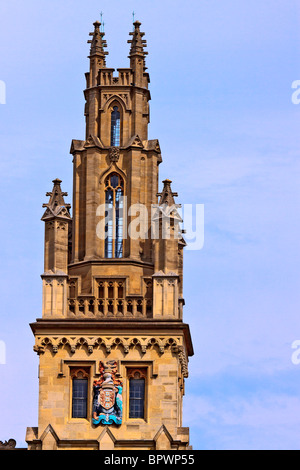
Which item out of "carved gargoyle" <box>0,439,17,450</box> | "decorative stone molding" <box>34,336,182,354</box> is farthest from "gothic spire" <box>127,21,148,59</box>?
"carved gargoyle" <box>0,439,17,450</box>

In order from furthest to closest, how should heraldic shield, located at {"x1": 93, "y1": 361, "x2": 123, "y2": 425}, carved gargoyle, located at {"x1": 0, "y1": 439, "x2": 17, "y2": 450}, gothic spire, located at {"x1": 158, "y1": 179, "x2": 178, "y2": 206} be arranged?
gothic spire, located at {"x1": 158, "y1": 179, "x2": 178, "y2": 206}, carved gargoyle, located at {"x1": 0, "y1": 439, "x2": 17, "y2": 450}, heraldic shield, located at {"x1": 93, "y1": 361, "x2": 123, "y2": 425}

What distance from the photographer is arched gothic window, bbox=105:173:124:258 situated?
8981 cm

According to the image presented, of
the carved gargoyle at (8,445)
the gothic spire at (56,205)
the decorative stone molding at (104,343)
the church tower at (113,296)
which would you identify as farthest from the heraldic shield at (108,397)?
the gothic spire at (56,205)

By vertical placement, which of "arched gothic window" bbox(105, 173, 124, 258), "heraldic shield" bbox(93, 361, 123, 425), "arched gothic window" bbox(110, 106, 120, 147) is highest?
"arched gothic window" bbox(110, 106, 120, 147)

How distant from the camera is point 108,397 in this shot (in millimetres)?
86312

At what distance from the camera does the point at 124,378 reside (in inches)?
3413

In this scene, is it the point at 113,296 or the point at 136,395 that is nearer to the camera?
the point at 136,395

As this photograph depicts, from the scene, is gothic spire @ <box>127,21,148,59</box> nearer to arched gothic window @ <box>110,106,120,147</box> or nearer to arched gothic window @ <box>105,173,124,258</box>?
arched gothic window @ <box>110,106,120,147</box>

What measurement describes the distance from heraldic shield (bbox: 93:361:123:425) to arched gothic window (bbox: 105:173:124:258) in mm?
5439

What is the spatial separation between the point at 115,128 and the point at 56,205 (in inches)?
193

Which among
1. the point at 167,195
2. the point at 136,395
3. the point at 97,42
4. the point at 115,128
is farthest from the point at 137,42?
the point at 136,395

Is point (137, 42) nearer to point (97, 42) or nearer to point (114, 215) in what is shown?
point (97, 42)

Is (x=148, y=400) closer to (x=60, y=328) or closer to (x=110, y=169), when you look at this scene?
(x=60, y=328)
